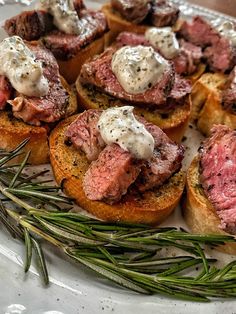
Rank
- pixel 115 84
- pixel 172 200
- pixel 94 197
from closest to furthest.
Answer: pixel 94 197
pixel 172 200
pixel 115 84

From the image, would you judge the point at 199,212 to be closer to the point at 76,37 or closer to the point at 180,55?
the point at 180,55

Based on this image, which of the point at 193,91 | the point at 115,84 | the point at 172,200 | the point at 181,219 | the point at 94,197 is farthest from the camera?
the point at 193,91

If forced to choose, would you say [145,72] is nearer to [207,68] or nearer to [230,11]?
[207,68]

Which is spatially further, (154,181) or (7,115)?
(7,115)

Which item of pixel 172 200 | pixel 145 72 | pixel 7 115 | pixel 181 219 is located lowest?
pixel 181 219

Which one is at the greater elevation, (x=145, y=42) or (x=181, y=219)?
(x=145, y=42)

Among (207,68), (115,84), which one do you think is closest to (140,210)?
(115,84)

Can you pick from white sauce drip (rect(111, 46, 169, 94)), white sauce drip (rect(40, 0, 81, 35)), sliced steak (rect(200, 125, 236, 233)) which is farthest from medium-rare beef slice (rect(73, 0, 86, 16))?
sliced steak (rect(200, 125, 236, 233))
